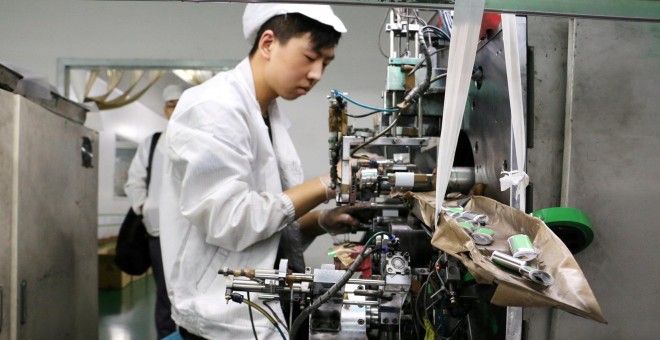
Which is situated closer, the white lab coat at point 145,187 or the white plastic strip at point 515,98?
the white plastic strip at point 515,98

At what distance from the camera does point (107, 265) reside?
5.07m

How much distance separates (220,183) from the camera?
4.25ft

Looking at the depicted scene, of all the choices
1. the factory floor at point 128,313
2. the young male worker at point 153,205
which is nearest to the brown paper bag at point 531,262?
the young male worker at point 153,205

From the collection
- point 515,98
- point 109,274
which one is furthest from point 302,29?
point 109,274

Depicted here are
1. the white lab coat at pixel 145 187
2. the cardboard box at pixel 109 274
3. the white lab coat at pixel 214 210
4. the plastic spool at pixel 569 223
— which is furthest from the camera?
the cardboard box at pixel 109 274

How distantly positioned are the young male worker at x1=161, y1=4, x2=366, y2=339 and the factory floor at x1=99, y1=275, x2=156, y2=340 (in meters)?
2.28

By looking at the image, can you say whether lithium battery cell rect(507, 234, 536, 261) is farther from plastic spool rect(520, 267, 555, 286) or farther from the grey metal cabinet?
the grey metal cabinet

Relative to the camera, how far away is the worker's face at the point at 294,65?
1515 mm

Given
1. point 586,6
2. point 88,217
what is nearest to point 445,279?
point 586,6

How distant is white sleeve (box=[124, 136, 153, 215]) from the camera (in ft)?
11.0

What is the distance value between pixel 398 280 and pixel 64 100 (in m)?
1.76

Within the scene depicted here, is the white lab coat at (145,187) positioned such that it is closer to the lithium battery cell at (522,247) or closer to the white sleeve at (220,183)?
the white sleeve at (220,183)

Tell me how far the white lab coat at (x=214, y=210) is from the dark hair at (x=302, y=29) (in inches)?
→ 9.1

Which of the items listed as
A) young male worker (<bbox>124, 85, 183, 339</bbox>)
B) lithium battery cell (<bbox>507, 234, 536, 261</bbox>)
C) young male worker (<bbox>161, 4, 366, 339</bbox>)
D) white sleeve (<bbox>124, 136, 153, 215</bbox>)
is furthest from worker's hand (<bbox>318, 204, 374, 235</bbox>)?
white sleeve (<bbox>124, 136, 153, 215</bbox>)
